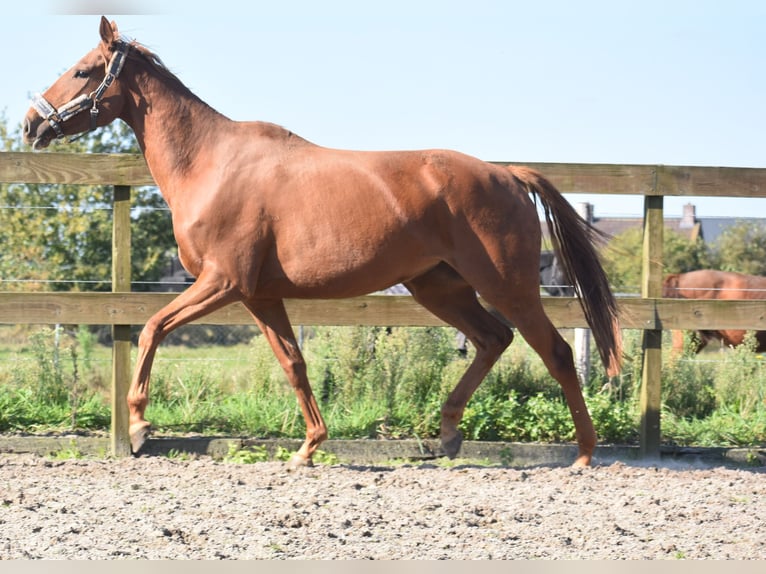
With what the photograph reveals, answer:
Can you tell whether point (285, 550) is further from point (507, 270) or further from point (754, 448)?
point (754, 448)

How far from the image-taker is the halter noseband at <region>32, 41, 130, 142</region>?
217 inches

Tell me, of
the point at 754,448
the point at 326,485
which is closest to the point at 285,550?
the point at 326,485

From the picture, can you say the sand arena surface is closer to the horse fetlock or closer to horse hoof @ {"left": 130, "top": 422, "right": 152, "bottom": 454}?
horse hoof @ {"left": 130, "top": 422, "right": 152, "bottom": 454}

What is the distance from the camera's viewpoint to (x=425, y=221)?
18.0 ft

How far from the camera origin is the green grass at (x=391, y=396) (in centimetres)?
655

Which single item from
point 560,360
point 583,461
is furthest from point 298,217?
point 583,461

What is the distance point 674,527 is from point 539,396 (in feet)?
8.29

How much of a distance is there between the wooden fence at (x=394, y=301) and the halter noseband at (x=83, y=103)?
0.52 metres

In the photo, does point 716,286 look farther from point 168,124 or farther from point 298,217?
point 168,124

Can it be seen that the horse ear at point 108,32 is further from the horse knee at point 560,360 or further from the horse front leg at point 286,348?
the horse knee at point 560,360

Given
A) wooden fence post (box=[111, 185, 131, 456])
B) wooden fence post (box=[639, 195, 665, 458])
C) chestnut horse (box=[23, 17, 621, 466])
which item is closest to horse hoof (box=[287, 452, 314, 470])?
chestnut horse (box=[23, 17, 621, 466])

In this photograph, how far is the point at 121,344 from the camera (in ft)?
20.1

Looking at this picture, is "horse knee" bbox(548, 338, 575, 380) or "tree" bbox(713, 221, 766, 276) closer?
"horse knee" bbox(548, 338, 575, 380)

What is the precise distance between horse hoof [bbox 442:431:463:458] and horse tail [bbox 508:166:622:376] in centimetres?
105
